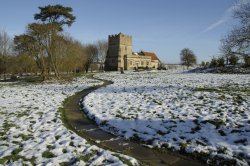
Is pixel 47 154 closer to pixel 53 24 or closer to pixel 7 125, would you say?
pixel 7 125

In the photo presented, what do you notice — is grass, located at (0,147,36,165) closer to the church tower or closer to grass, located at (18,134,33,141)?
grass, located at (18,134,33,141)

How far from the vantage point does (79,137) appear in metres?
9.33

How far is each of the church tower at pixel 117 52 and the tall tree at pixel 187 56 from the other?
20507 mm

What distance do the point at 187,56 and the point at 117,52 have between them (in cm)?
2606

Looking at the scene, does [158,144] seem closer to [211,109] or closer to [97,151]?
[97,151]

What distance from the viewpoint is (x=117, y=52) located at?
90.1m

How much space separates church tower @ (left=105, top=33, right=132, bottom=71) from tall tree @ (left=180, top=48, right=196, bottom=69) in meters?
20.5

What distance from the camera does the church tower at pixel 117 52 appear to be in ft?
293

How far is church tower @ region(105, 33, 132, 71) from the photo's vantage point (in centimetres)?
8938

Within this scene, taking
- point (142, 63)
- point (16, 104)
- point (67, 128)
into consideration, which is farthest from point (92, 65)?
point (67, 128)

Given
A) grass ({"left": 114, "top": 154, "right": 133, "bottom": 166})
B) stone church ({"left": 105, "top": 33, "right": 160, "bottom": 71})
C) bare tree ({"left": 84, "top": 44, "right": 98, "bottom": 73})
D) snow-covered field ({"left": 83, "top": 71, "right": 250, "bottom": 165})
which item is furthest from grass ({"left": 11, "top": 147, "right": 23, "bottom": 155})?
bare tree ({"left": 84, "top": 44, "right": 98, "bottom": 73})

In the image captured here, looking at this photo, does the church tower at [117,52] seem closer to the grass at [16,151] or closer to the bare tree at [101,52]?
the bare tree at [101,52]

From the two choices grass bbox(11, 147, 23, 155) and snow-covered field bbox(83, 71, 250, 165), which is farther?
snow-covered field bbox(83, 71, 250, 165)

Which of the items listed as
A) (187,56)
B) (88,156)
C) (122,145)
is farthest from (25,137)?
(187,56)
